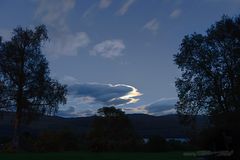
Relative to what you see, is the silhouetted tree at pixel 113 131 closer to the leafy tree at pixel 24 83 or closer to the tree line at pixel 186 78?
the tree line at pixel 186 78

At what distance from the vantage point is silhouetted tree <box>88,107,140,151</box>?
62.9m

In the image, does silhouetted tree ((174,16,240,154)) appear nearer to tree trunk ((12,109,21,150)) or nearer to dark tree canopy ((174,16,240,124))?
dark tree canopy ((174,16,240,124))

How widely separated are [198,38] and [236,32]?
4.13 m

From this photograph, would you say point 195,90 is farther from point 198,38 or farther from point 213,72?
point 198,38

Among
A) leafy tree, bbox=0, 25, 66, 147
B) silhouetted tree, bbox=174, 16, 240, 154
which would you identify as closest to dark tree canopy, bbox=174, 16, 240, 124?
silhouetted tree, bbox=174, 16, 240, 154

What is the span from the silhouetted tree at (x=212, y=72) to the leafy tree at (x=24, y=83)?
49.7ft

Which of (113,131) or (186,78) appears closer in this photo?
(186,78)

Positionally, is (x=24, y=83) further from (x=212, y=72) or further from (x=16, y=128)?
(x=212, y=72)

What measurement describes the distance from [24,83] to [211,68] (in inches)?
876

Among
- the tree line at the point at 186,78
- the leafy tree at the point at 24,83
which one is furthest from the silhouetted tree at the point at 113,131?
the leafy tree at the point at 24,83

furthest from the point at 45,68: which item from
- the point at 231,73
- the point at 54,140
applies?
the point at 231,73

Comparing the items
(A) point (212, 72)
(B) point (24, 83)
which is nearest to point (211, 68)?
(A) point (212, 72)

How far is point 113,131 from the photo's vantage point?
223 feet

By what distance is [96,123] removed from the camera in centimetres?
6825
